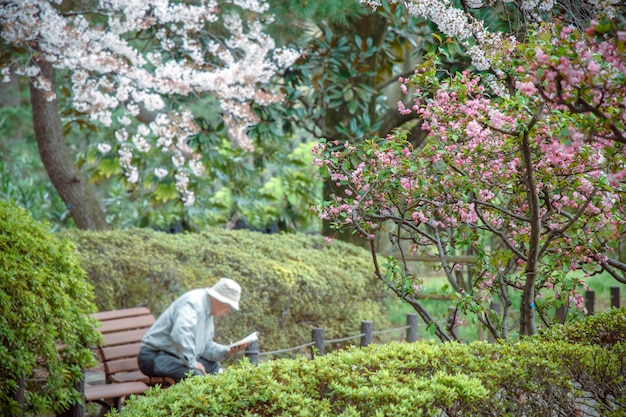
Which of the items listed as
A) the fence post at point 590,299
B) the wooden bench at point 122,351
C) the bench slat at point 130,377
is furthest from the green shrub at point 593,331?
the fence post at point 590,299

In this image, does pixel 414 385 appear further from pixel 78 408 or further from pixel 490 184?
pixel 78 408

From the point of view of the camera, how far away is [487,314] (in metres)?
4.23

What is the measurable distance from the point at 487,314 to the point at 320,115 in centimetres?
505

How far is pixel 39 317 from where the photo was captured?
4.41 meters

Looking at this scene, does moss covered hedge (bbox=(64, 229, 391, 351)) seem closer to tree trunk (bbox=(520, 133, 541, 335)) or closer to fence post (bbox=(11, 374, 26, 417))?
fence post (bbox=(11, 374, 26, 417))

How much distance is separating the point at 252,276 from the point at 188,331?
2365mm

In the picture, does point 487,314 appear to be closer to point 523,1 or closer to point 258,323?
point 523,1

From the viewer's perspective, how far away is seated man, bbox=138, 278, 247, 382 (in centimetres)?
525

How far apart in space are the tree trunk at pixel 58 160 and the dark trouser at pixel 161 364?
411 centimetres

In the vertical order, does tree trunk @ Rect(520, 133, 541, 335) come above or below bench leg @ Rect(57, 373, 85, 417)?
above

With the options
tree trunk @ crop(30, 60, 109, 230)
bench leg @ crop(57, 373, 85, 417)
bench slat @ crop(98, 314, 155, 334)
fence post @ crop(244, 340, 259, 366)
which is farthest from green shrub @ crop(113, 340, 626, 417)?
tree trunk @ crop(30, 60, 109, 230)

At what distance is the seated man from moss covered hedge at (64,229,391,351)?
58.3 inches

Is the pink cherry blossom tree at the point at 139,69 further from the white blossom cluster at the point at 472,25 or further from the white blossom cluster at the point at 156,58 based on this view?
the white blossom cluster at the point at 472,25

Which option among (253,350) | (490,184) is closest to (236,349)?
(253,350)
